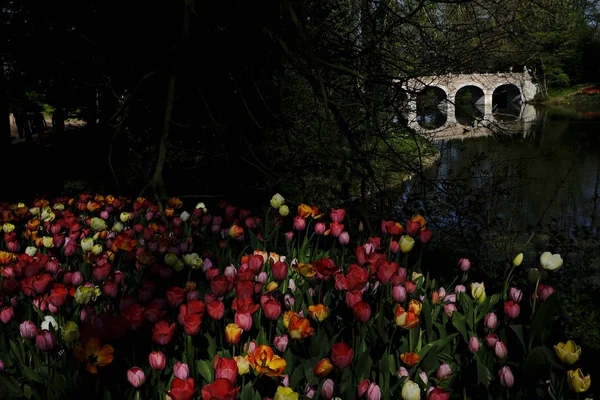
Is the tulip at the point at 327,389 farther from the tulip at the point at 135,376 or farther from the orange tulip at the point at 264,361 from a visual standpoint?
the tulip at the point at 135,376

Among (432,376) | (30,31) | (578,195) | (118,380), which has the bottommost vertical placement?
(578,195)

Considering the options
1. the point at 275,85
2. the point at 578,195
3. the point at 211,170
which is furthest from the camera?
the point at 578,195

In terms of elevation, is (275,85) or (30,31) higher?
(30,31)

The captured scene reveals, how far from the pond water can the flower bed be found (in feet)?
5.24

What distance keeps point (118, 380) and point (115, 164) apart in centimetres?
559

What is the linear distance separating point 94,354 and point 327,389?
1.94 feet

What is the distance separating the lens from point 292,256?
267 cm

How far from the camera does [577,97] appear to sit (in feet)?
134

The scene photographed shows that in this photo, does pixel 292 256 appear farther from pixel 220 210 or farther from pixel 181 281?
pixel 220 210

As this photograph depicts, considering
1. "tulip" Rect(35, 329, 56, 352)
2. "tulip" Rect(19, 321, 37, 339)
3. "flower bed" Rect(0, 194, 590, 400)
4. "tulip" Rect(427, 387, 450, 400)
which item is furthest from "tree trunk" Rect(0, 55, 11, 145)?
"tulip" Rect(427, 387, 450, 400)

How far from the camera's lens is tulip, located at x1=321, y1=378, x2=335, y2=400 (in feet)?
4.60

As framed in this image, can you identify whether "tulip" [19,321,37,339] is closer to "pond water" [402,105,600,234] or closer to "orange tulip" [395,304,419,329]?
"orange tulip" [395,304,419,329]

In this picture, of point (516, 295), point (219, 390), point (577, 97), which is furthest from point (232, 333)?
point (577, 97)

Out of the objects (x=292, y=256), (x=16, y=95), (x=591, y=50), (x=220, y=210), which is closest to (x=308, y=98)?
(x=220, y=210)
